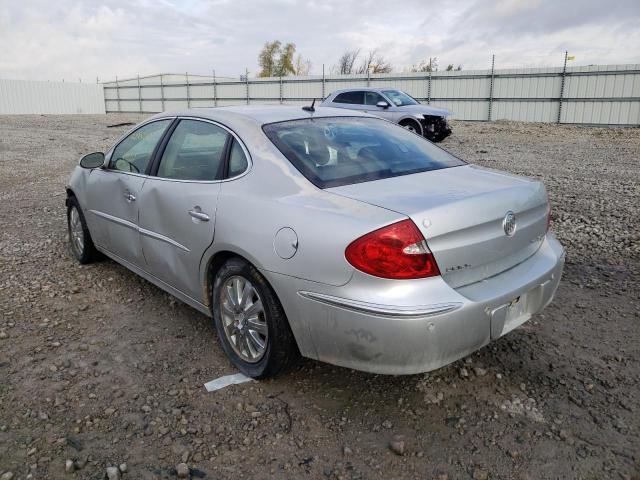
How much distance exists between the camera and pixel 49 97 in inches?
1693

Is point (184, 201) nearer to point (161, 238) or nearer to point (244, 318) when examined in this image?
point (161, 238)

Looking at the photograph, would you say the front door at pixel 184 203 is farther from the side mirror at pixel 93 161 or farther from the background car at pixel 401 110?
the background car at pixel 401 110

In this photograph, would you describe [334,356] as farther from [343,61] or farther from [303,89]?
[343,61]

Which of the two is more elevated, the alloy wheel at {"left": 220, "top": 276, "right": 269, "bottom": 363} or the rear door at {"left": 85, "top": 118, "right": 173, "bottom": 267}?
the rear door at {"left": 85, "top": 118, "right": 173, "bottom": 267}

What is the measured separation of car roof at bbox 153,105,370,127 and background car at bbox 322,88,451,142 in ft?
36.9

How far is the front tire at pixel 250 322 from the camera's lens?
2.72m

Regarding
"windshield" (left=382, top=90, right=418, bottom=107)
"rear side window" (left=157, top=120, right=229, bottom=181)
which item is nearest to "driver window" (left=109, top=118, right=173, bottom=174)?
"rear side window" (left=157, top=120, right=229, bottom=181)

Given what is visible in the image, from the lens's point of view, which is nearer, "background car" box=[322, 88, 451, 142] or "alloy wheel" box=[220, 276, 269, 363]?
"alloy wheel" box=[220, 276, 269, 363]

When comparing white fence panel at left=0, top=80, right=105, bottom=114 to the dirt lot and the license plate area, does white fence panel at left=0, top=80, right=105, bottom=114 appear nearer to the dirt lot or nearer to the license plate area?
the dirt lot

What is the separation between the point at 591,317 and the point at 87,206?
4066 mm

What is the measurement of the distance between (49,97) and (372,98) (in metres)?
36.7

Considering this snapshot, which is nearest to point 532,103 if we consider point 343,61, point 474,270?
point 474,270

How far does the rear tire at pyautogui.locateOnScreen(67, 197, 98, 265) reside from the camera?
4785mm

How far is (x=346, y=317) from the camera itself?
2379 millimetres
